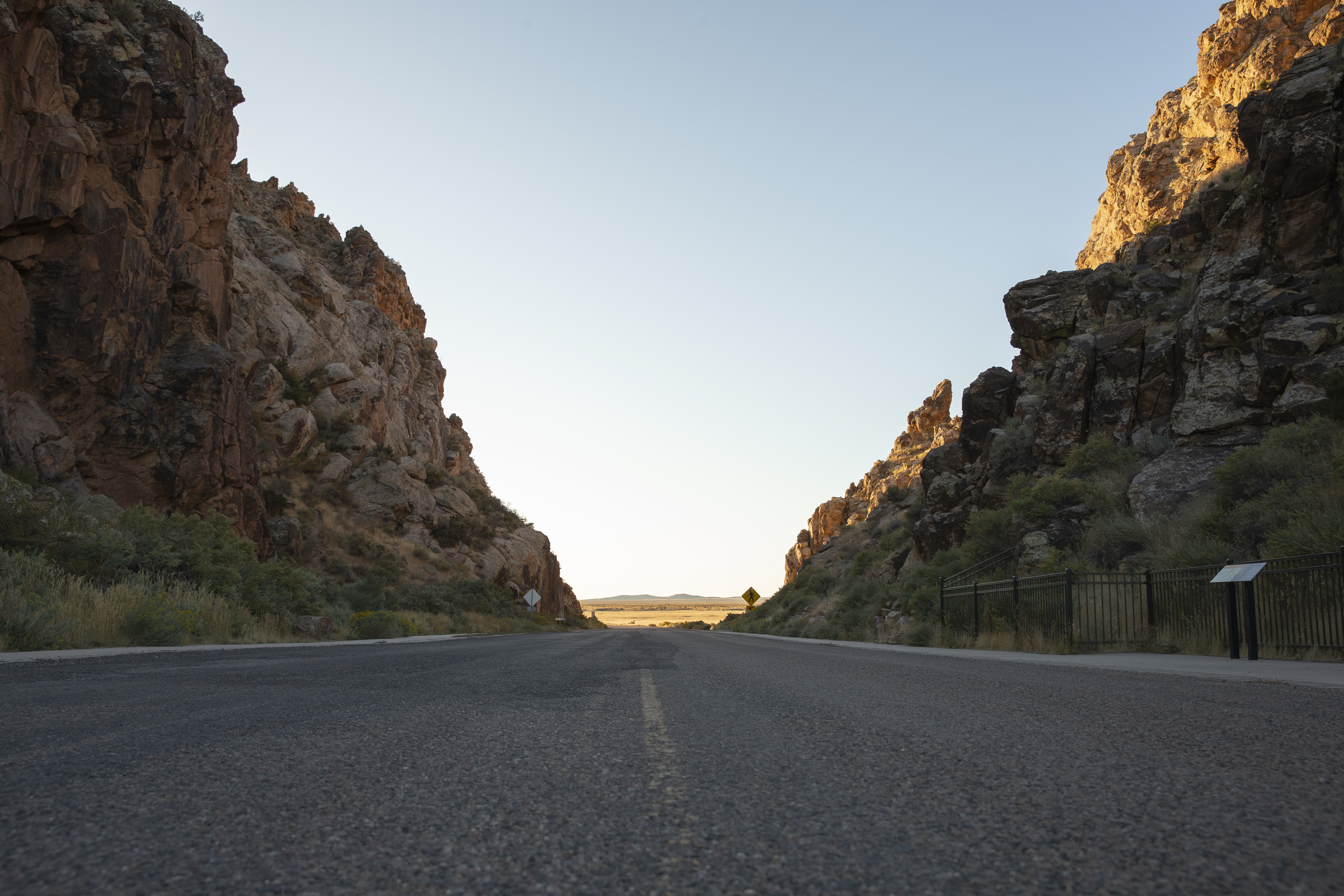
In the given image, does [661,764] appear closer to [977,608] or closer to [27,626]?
[27,626]

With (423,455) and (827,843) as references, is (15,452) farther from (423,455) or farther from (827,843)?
(423,455)

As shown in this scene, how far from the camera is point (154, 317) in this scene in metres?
29.5

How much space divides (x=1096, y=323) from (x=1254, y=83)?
21.8 meters

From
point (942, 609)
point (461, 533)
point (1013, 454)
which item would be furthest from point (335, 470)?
point (1013, 454)

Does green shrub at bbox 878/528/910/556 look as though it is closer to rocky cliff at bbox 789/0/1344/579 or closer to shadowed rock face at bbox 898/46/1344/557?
rocky cliff at bbox 789/0/1344/579

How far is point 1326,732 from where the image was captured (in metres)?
4.58

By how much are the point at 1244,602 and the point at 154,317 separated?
110 ft

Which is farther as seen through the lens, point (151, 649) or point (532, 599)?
point (532, 599)

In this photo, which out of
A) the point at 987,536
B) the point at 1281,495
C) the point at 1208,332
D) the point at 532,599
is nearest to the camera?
the point at 1281,495

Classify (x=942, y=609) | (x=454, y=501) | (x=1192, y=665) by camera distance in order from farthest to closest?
1. (x=454, y=501)
2. (x=942, y=609)
3. (x=1192, y=665)

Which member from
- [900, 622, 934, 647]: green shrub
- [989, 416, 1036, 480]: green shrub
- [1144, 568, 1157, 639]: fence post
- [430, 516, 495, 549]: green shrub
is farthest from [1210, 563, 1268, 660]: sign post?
[430, 516, 495, 549]: green shrub

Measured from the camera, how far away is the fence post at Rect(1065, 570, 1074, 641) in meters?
15.8

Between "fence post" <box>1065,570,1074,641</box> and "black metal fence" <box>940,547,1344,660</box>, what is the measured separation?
24 millimetres

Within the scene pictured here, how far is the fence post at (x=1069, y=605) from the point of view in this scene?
15.8 meters
